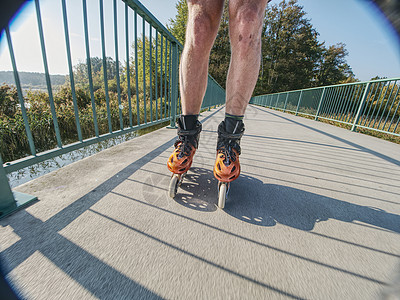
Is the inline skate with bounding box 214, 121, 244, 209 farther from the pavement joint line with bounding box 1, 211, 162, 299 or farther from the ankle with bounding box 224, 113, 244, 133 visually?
the pavement joint line with bounding box 1, 211, 162, 299

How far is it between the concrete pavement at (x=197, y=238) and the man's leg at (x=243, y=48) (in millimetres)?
477

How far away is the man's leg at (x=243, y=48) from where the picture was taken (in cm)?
81

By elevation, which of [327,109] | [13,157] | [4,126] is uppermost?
[327,109]

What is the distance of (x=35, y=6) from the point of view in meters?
0.78

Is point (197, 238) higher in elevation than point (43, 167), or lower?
higher

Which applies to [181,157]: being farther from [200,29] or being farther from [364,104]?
[364,104]

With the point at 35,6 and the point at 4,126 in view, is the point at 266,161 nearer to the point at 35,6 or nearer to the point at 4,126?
the point at 35,6

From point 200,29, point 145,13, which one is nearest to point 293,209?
point 200,29

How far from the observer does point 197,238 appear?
55 centimetres

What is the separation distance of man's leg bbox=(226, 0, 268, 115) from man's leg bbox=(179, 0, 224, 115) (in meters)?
0.10

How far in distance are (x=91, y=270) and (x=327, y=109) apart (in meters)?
7.13

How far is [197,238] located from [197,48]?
915mm

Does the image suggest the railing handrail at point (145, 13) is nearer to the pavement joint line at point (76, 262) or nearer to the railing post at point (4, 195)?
the railing post at point (4, 195)

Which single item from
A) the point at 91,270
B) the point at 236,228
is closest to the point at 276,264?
the point at 236,228
